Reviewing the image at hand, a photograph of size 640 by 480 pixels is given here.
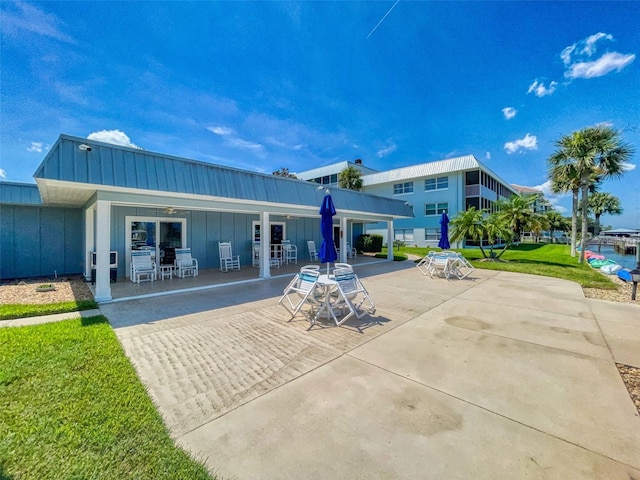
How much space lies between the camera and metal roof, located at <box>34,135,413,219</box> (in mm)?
5262

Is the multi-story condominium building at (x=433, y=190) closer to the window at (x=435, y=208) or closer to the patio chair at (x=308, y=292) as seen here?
the window at (x=435, y=208)

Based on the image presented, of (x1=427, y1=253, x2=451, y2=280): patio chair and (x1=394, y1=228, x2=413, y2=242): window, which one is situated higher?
(x1=394, y1=228, x2=413, y2=242): window

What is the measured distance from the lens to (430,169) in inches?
1004

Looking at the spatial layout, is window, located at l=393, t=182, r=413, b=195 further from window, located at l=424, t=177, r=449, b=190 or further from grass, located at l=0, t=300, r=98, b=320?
grass, located at l=0, t=300, r=98, b=320

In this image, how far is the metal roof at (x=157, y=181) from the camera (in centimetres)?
526

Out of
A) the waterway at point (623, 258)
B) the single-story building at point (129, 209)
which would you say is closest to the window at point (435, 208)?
the waterway at point (623, 258)

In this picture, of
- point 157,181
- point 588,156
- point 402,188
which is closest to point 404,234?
point 402,188

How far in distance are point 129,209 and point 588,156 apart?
23.7 metres

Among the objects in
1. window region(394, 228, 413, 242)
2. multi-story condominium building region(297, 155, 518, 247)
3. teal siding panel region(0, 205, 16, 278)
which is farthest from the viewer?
window region(394, 228, 413, 242)

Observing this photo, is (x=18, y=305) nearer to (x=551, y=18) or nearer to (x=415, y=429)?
(x=415, y=429)

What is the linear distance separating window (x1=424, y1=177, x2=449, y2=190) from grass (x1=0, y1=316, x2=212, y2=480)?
1060 inches

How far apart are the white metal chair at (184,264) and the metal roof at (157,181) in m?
2.29

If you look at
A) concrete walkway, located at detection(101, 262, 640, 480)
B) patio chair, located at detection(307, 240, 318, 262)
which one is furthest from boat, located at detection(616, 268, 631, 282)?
patio chair, located at detection(307, 240, 318, 262)

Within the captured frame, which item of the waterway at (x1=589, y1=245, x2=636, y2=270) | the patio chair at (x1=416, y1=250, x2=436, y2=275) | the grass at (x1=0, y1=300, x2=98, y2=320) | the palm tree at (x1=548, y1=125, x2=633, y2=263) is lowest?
the waterway at (x1=589, y1=245, x2=636, y2=270)
